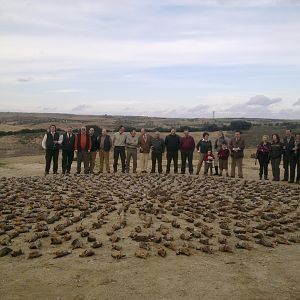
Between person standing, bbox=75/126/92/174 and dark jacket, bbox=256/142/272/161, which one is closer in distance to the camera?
dark jacket, bbox=256/142/272/161

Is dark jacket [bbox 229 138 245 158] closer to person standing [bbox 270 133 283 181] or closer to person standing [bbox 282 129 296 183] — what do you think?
person standing [bbox 270 133 283 181]

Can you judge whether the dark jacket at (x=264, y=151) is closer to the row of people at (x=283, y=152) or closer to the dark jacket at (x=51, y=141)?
the row of people at (x=283, y=152)

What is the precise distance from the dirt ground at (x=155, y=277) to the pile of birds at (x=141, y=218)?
0.28m

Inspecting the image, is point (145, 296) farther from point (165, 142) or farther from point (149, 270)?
point (165, 142)

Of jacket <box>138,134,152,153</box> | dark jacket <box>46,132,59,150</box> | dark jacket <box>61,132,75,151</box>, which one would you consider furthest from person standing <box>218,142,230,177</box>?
dark jacket <box>46,132,59,150</box>

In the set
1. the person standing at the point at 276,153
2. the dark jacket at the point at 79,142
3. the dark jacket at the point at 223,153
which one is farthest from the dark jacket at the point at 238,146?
the dark jacket at the point at 79,142

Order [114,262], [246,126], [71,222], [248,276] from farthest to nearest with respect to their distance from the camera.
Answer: [246,126] → [71,222] → [114,262] → [248,276]

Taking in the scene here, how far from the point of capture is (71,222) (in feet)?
27.6

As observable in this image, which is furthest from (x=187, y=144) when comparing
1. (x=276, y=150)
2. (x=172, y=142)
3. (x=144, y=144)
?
(x=276, y=150)

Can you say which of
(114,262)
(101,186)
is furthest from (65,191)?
(114,262)

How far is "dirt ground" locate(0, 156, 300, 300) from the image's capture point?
5359 mm

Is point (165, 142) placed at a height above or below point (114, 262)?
above

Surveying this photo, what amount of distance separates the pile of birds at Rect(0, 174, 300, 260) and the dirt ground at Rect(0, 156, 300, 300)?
11.0 inches

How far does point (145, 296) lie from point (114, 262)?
48.0 inches
